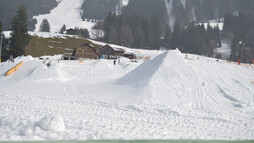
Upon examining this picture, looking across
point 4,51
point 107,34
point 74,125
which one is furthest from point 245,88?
point 107,34

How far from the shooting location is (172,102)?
498 inches

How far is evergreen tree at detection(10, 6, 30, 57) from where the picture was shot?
174 ft

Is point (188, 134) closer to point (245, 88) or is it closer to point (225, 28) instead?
point (245, 88)

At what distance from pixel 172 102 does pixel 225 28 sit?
469ft

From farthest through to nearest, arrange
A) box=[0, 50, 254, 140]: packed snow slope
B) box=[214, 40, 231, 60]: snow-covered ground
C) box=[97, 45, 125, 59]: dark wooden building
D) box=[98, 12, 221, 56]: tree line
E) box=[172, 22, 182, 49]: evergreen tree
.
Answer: box=[172, 22, 182, 49]: evergreen tree, box=[98, 12, 221, 56]: tree line, box=[214, 40, 231, 60]: snow-covered ground, box=[97, 45, 125, 59]: dark wooden building, box=[0, 50, 254, 140]: packed snow slope

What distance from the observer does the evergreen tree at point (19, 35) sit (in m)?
53.0

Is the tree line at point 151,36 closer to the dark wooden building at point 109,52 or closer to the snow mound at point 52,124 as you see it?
the dark wooden building at point 109,52

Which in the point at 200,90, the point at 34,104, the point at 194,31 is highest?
the point at 194,31

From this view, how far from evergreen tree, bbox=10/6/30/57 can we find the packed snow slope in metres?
42.8

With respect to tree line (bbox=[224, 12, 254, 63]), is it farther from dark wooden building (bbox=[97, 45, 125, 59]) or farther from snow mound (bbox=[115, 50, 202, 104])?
snow mound (bbox=[115, 50, 202, 104])

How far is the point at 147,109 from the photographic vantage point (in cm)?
1133

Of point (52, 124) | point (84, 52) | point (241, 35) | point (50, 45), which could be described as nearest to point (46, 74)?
point (52, 124)

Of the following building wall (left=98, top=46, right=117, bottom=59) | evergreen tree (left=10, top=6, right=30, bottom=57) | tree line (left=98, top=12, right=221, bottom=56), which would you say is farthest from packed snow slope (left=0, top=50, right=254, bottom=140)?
tree line (left=98, top=12, right=221, bottom=56)

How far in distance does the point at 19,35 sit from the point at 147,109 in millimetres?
52086
